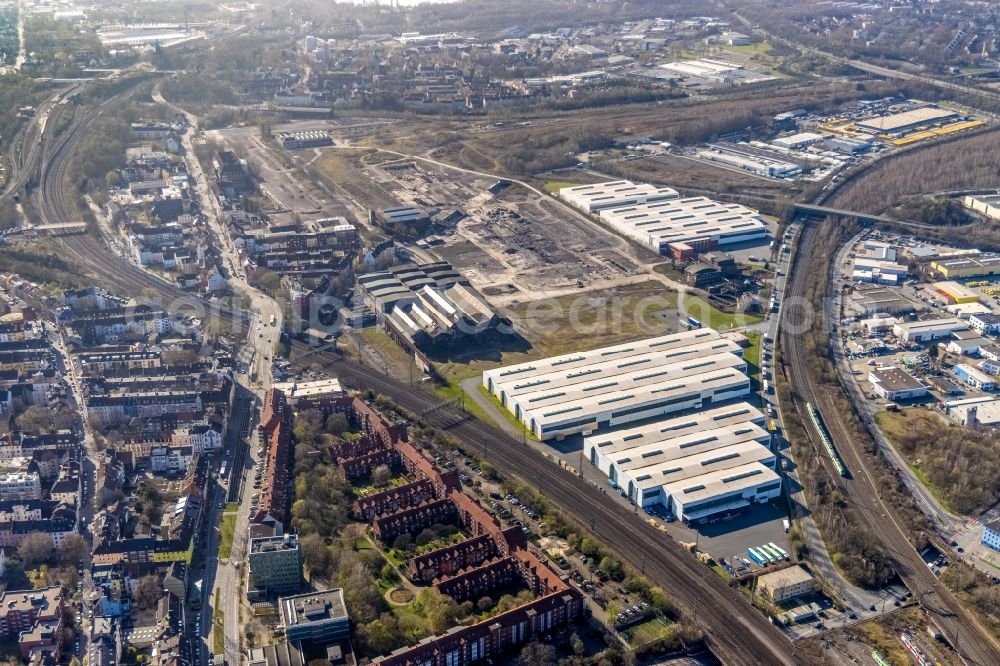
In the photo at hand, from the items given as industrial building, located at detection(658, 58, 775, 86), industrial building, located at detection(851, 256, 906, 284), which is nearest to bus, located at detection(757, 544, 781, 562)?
industrial building, located at detection(851, 256, 906, 284)

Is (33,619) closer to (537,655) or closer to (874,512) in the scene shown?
(537,655)

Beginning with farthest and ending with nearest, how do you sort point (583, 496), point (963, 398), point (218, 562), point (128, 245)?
point (128, 245) < point (963, 398) < point (583, 496) < point (218, 562)

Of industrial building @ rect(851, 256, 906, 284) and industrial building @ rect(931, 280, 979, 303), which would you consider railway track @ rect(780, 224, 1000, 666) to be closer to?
industrial building @ rect(851, 256, 906, 284)

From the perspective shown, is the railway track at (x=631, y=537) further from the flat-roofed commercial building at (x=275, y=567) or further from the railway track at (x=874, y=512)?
the flat-roofed commercial building at (x=275, y=567)

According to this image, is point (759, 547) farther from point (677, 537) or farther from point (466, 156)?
point (466, 156)

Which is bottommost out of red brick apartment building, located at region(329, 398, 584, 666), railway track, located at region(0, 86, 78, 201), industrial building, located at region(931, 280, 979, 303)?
industrial building, located at region(931, 280, 979, 303)

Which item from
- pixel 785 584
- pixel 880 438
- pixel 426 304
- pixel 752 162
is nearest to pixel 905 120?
pixel 752 162

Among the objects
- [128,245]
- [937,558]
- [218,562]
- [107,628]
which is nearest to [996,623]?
[937,558]
